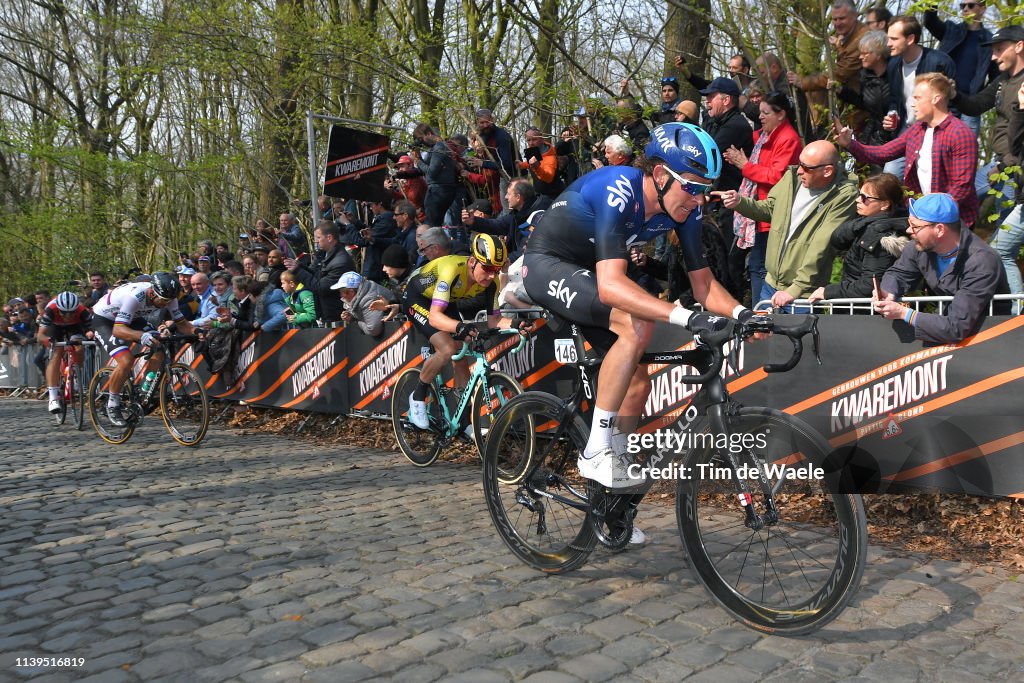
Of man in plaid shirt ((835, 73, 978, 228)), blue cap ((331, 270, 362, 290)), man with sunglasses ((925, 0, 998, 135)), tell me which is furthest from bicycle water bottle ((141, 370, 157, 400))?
man with sunglasses ((925, 0, 998, 135))

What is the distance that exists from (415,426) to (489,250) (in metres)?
1.99

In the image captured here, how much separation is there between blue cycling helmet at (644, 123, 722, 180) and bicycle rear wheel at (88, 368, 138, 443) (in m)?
8.70

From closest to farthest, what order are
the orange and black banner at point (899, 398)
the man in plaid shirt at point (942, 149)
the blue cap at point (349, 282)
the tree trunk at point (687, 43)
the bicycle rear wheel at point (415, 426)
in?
1. the orange and black banner at point (899, 398)
2. the man in plaid shirt at point (942, 149)
3. the bicycle rear wheel at point (415, 426)
4. the blue cap at point (349, 282)
5. the tree trunk at point (687, 43)

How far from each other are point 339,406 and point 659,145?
24.1 ft

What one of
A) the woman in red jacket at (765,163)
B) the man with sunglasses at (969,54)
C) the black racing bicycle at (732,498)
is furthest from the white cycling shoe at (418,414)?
the man with sunglasses at (969,54)

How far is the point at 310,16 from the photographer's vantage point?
14688 mm

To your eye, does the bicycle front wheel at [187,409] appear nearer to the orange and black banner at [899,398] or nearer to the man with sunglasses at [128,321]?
the man with sunglasses at [128,321]

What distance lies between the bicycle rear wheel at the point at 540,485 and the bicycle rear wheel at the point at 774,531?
2.42 feet

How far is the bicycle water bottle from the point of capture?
10.5m

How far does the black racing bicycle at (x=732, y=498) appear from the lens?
3287 millimetres

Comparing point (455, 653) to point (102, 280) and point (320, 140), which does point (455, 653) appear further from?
point (320, 140)

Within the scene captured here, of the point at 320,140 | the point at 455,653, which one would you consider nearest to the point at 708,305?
the point at 455,653

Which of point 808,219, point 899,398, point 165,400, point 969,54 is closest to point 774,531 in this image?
point 899,398

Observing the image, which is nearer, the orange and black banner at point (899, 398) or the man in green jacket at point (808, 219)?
the orange and black banner at point (899, 398)
